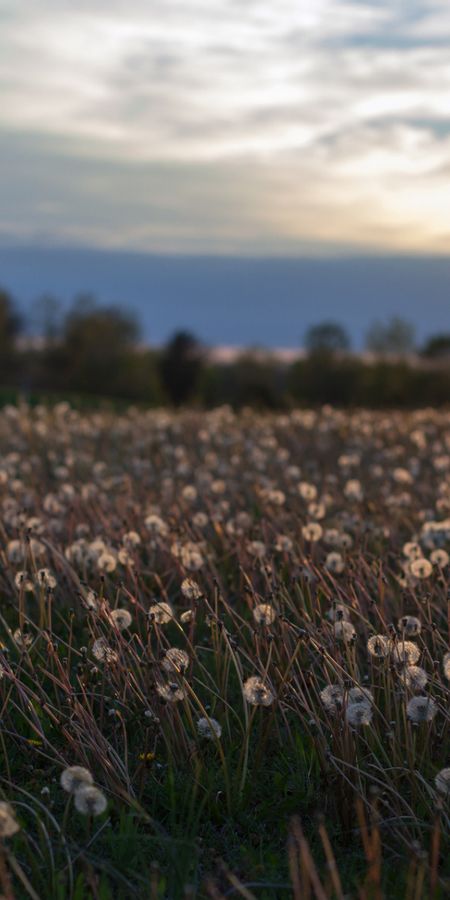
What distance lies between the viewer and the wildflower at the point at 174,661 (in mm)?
3281

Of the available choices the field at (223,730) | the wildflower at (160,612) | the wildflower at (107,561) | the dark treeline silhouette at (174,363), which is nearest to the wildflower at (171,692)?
the field at (223,730)

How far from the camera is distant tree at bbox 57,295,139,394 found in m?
58.5

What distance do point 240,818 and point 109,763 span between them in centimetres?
49

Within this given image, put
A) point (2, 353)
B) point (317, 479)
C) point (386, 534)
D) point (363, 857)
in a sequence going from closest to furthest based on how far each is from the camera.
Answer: point (363, 857) < point (386, 534) < point (317, 479) < point (2, 353)

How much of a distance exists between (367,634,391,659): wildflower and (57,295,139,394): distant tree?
5480 centimetres

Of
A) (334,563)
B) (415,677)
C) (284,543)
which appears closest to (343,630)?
(415,677)

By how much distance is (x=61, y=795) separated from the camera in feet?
11.0

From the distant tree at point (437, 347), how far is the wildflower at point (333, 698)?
167 ft

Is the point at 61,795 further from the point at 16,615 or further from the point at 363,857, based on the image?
the point at 16,615

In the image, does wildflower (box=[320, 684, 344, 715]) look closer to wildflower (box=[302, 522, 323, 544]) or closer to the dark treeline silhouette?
wildflower (box=[302, 522, 323, 544])

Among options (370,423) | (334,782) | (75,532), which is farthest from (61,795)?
(370,423)

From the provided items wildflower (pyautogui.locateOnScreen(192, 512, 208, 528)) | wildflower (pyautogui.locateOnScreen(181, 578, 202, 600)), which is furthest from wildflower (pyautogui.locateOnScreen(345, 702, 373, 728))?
wildflower (pyautogui.locateOnScreen(192, 512, 208, 528))

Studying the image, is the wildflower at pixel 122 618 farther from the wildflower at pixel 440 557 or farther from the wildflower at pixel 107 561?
the wildflower at pixel 440 557

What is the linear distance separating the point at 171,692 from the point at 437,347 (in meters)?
54.8
